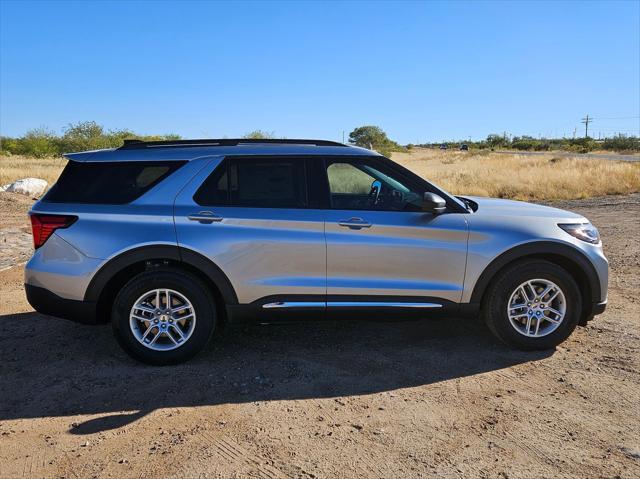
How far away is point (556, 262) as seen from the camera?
464 cm

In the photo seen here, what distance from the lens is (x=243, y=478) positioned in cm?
282

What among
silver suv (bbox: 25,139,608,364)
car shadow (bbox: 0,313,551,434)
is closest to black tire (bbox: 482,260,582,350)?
silver suv (bbox: 25,139,608,364)

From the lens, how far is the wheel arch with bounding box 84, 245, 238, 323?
13.7ft

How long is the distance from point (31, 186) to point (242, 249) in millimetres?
15830

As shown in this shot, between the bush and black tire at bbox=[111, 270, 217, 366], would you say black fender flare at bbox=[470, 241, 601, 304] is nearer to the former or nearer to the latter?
black tire at bbox=[111, 270, 217, 366]

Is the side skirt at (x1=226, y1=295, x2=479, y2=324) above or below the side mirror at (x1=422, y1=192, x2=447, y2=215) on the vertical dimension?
below

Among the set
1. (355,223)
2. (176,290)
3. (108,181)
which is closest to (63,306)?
(176,290)

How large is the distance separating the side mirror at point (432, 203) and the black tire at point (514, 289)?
2.60 ft

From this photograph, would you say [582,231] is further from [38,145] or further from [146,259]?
[38,145]

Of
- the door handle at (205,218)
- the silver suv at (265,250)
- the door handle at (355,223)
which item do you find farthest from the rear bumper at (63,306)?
the door handle at (355,223)

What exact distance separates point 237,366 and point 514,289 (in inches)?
93.3

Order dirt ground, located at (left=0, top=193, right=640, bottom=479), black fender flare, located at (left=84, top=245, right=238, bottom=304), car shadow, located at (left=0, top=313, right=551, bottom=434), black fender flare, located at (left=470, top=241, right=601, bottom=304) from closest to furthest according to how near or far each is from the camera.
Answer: dirt ground, located at (left=0, top=193, right=640, bottom=479) → car shadow, located at (left=0, top=313, right=551, bottom=434) → black fender flare, located at (left=84, top=245, right=238, bottom=304) → black fender flare, located at (left=470, top=241, right=601, bottom=304)

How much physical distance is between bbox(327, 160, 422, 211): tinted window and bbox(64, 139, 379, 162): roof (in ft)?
0.39

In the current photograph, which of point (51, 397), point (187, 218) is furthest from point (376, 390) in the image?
point (51, 397)
